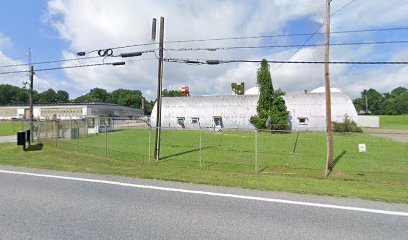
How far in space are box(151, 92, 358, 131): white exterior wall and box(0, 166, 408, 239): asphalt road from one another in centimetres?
3089

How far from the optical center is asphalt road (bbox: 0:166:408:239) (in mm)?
4254

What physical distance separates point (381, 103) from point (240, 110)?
412 feet

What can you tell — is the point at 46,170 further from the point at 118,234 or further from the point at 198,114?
the point at 198,114

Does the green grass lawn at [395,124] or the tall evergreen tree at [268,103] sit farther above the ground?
the tall evergreen tree at [268,103]

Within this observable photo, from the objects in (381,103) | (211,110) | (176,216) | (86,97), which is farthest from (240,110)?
(86,97)

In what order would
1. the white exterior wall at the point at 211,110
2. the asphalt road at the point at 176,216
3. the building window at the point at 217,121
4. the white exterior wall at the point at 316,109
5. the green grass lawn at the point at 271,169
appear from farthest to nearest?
the building window at the point at 217,121, the white exterior wall at the point at 211,110, the white exterior wall at the point at 316,109, the green grass lawn at the point at 271,169, the asphalt road at the point at 176,216

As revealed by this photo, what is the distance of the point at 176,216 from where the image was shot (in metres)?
5.01

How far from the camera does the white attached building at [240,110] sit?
35.4 m

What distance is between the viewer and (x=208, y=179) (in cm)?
820

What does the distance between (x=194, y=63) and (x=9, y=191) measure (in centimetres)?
982

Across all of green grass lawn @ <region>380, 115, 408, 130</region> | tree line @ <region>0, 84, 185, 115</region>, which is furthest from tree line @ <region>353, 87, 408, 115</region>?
tree line @ <region>0, 84, 185, 115</region>

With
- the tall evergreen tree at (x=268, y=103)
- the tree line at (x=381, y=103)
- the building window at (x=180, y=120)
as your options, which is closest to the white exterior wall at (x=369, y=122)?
the tall evergreen tree at (x=268, y=103)

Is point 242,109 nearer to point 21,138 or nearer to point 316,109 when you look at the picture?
point 316,109

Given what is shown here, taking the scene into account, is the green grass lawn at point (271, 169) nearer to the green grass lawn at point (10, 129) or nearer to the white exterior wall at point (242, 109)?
the green grass lawn at point (10, 129)
